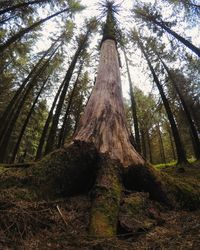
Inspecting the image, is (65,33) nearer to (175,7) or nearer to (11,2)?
(11,2)

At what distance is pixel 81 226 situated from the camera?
3.25m

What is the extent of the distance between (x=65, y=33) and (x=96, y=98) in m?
14.7

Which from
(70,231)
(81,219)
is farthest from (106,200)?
(70,231)

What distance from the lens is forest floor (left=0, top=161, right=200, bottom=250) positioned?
2562 mm

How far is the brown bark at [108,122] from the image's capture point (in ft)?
14.8

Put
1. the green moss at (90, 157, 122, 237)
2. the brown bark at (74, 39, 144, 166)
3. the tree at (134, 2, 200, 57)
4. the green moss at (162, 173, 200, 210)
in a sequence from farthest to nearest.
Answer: the tree at (134, 2, 200, 57)
the brown bark at (74, 39, 144, 166)
the green moss at (162, 173, 200, 210)
the green moss at (90, 157, 122, 237)

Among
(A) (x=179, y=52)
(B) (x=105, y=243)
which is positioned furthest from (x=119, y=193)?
(A) (x=179, y=52)

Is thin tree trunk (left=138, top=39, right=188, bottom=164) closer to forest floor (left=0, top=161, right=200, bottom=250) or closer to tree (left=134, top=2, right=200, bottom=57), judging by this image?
tree (left=134, top=2, right=200, bottom=57)

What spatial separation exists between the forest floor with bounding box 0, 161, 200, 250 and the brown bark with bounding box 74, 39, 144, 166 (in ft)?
2.91

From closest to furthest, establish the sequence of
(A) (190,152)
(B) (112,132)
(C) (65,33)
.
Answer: (B) (112,132)
(C) (65,33)
(A) (190,152)

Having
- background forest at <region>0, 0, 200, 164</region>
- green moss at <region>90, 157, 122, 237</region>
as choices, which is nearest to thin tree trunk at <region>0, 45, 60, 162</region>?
background forest at <region>0, 0, 200, 164</region>

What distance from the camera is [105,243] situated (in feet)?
8.28

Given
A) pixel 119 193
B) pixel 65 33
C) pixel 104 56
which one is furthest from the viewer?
pixel 65 33

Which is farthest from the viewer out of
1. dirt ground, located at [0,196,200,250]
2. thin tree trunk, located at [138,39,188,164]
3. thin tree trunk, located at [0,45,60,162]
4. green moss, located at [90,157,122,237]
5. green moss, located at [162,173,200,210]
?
thin tree trunk, located at [0,45,60,162]
